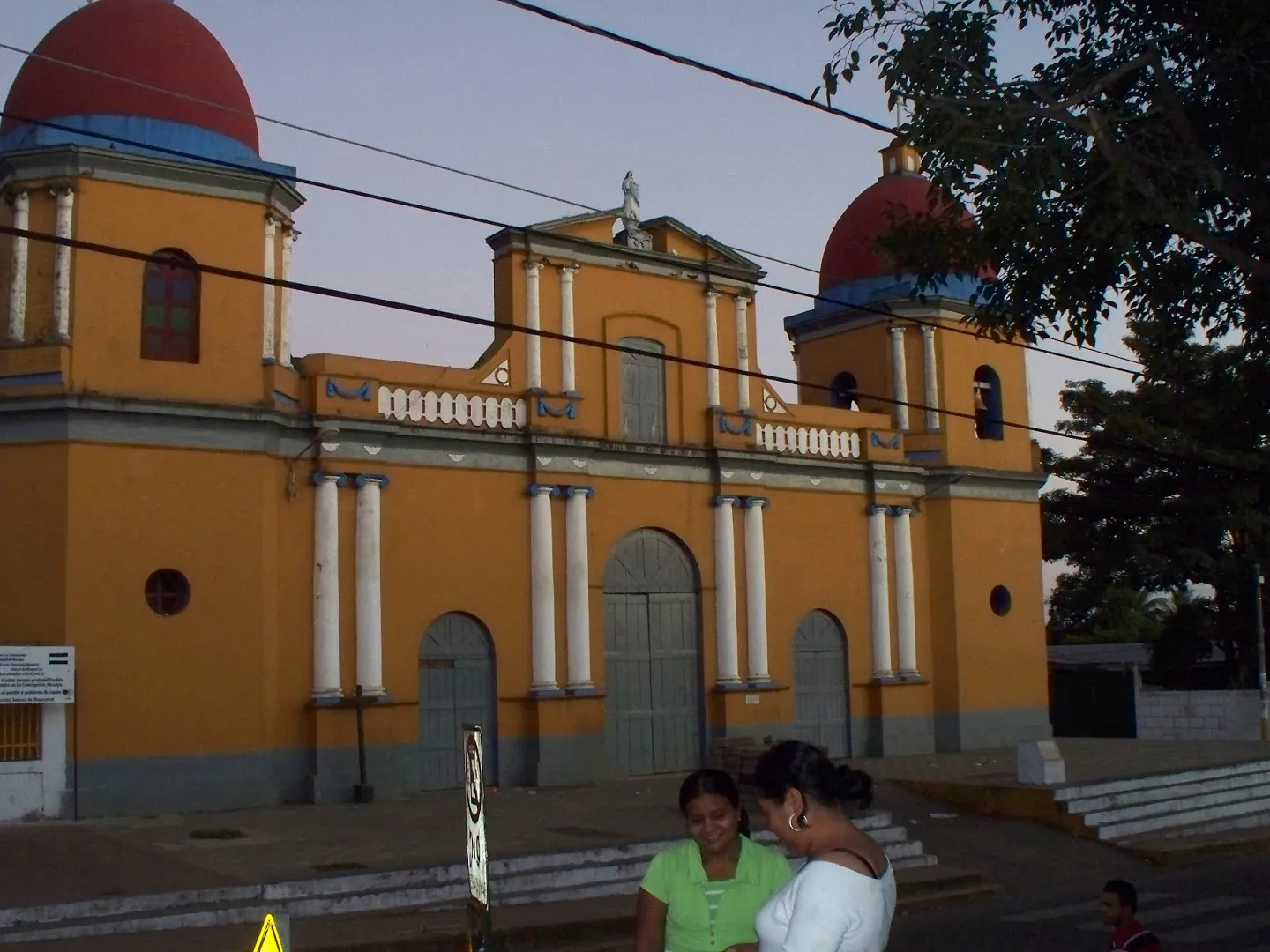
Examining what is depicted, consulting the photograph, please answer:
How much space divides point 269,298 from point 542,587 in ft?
17.4

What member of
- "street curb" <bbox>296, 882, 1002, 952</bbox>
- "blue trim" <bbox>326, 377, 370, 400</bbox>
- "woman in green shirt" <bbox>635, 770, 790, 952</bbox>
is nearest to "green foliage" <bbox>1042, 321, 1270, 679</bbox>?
"blue trim" <bbox>326, 377, 370, 400</bbox>

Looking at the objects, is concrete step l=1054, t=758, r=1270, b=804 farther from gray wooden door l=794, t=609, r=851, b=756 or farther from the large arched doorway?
the large arched doorway

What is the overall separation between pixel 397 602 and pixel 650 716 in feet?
14.3

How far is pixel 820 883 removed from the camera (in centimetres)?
369

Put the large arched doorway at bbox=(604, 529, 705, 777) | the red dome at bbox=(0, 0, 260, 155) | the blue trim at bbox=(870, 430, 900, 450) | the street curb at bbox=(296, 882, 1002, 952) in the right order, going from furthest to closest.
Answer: the blue trim at bbox=(870, 430, 900, 450), the large arched doorway at bbox=(604, 529, 705, 777), the red dome at bbox=(0, 0, 260, 155), the street curb at bbox=(296, 882, 1002, 952)

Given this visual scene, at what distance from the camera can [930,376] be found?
2473 centimetres

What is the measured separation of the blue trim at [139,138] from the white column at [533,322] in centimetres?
383

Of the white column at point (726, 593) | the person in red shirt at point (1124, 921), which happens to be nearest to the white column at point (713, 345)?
the white column at point (726, 593)

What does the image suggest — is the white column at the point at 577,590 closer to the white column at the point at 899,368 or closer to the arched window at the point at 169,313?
the arched window at the point at 169,313

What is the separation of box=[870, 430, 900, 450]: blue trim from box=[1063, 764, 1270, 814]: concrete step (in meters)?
7.33

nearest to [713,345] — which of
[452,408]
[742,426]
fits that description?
[742,426]

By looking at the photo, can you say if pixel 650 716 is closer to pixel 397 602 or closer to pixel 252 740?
pixel 397 602

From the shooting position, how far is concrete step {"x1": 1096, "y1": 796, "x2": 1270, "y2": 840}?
1720 centimetres

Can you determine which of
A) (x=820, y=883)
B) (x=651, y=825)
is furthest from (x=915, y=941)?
(x=820, y=883)
